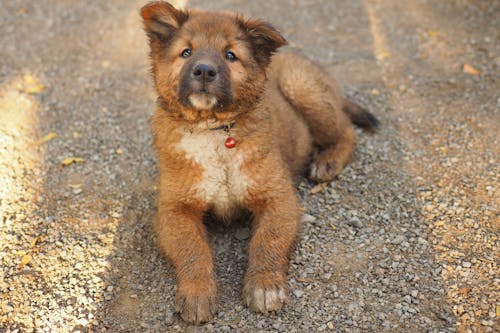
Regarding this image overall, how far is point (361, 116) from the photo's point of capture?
6035 mm

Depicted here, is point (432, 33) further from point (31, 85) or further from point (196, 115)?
point (31, 85)

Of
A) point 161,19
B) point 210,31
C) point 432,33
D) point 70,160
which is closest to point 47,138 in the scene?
point 70,160

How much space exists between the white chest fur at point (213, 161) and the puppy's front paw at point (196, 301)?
0.71 meters

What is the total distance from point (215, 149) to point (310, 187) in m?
1.35

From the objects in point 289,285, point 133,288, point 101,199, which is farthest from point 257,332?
point 101,199

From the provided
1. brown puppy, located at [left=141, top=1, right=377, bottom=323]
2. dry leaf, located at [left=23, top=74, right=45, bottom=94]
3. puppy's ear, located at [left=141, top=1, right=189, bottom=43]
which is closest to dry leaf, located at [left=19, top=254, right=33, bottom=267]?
brown puppy, located at [left=141, top=1, right=377, bottom=323]

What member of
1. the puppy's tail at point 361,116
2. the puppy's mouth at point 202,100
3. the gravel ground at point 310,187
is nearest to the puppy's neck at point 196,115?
the puppy's mouth at point 202,100

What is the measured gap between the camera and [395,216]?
4910mm

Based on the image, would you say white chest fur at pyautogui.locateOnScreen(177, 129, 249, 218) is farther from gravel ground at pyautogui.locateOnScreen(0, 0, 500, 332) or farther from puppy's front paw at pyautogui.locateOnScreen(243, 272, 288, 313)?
puppy's front paw at pyautogui.locateOnScreen(243, 272, 288, 313)

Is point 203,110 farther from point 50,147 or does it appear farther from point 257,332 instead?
point 50,147

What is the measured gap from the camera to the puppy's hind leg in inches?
215

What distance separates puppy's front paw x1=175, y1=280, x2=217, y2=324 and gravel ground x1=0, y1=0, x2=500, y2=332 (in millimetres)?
109

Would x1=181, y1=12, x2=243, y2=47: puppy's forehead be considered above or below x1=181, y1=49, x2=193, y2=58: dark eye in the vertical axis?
above

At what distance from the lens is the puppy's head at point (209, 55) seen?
13.3 feet
